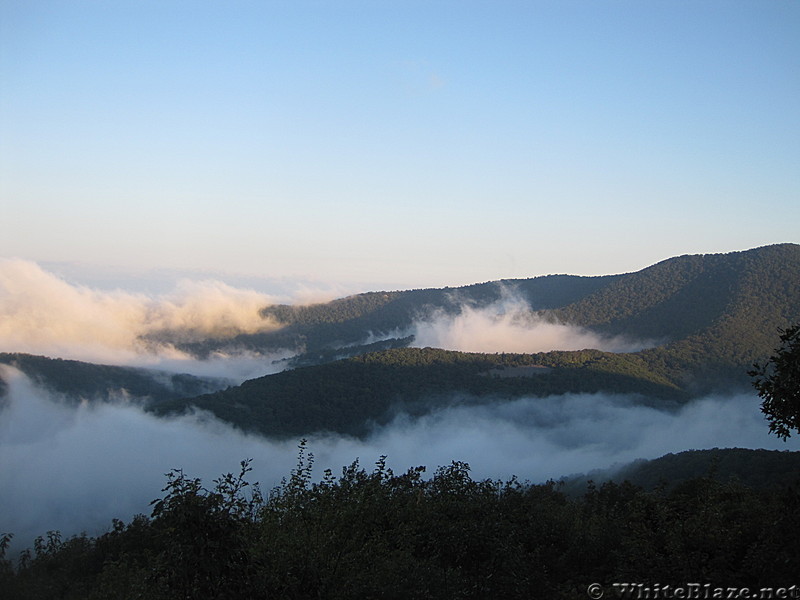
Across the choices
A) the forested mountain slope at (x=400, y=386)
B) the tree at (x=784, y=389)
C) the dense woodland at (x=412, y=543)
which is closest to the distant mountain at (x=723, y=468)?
the dense woodland at (x=412, y=543)

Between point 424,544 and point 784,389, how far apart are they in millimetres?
12702

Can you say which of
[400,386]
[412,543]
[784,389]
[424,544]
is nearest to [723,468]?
[424,544]

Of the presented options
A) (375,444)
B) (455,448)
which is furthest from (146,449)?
(455,448)

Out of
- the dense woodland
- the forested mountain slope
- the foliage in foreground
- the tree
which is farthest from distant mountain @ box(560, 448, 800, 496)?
the forested mountain slope

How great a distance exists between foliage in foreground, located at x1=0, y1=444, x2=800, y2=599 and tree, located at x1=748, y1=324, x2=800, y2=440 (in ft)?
6.41

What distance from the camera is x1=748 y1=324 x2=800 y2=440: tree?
16.1m

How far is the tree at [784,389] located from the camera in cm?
1609

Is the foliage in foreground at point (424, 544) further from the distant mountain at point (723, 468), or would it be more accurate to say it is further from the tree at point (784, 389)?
the distant mountain at point (723, 468)

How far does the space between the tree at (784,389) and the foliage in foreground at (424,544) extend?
195 cm

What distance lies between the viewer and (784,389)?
16250 mm

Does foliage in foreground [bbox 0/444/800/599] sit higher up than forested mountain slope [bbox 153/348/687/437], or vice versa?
foliage in foreground [bbox 0/444/800/599]

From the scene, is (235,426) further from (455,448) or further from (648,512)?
(648,512)

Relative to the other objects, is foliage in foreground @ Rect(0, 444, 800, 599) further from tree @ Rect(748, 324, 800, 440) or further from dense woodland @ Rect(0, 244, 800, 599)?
tree @ Rect(748, 324, 800, 440)

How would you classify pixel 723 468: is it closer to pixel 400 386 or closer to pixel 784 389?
pixel 784 389
